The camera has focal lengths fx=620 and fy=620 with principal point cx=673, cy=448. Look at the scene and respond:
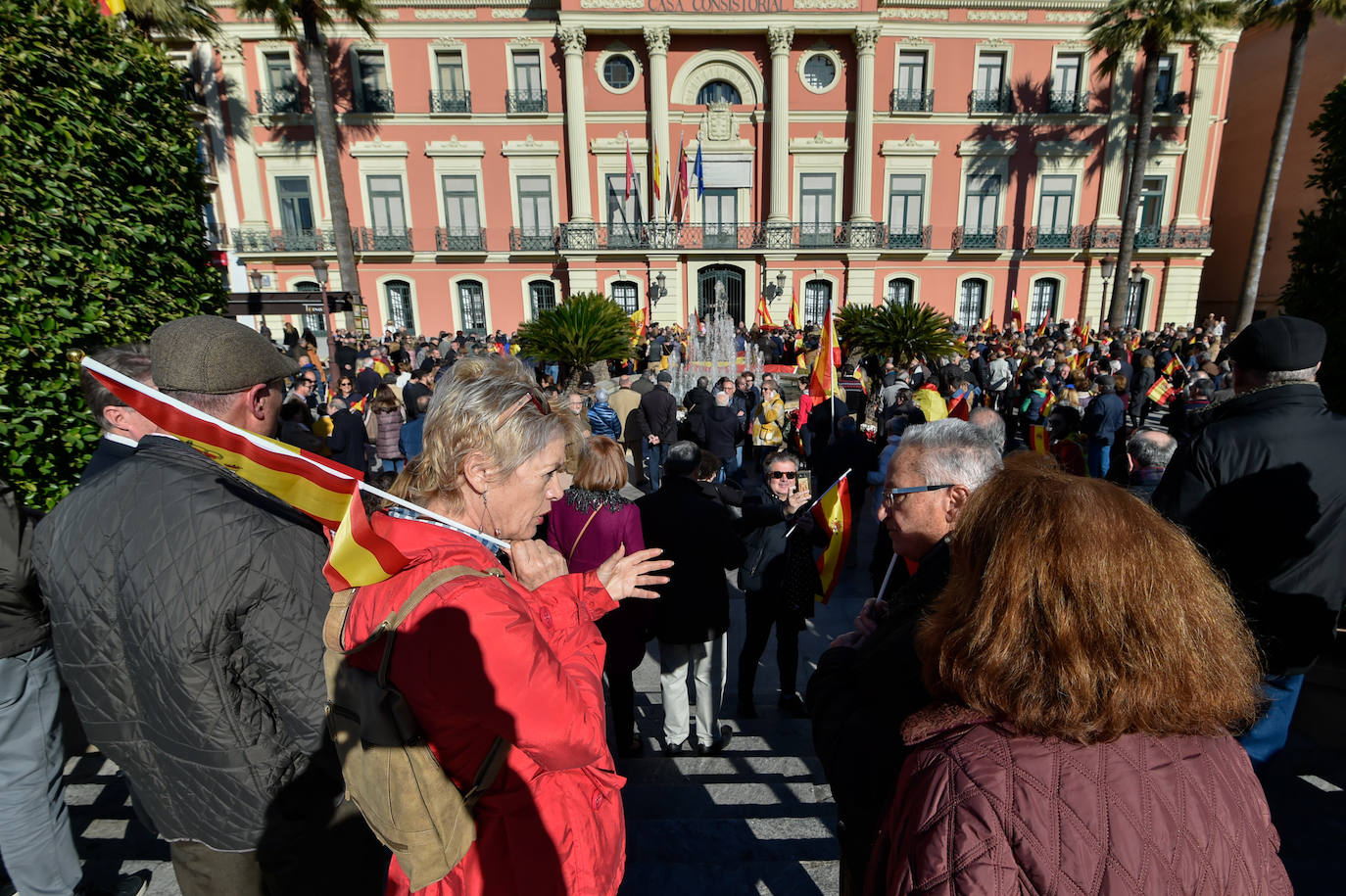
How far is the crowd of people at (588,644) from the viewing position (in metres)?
1.01

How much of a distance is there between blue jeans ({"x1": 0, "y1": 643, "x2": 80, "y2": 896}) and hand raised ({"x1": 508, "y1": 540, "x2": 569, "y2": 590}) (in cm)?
180

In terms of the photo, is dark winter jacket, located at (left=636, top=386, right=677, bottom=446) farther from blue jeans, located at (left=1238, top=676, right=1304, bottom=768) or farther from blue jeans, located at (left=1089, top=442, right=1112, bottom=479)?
blue jeans, located at (left=1238, top=676, right=1304, bottom=768)

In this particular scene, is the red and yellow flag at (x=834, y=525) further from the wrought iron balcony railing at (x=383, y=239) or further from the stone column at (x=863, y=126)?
the wrought iron balcony railing at (x=383, y=239)

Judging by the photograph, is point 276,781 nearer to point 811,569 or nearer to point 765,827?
point 765,827

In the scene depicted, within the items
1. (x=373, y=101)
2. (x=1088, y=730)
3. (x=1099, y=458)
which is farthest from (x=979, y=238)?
(x=1088, y=730)

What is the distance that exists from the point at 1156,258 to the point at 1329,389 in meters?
25.3

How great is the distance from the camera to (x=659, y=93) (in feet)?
72.0

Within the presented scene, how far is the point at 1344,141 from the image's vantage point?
3.81 metres

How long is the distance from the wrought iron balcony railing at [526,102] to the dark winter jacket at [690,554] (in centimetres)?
2347

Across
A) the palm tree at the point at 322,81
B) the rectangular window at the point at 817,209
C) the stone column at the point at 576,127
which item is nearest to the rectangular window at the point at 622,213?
the stone column at the point at 576,127

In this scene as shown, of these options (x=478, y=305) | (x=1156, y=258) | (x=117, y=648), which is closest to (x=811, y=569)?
(x=117, y=648)

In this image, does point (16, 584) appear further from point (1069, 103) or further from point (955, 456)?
point (1069, 103)

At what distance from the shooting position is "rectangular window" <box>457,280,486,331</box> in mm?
24281

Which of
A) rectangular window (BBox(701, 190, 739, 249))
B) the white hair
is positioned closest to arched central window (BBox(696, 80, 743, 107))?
rectangular window (BBox(701, 190, 739, 249))
